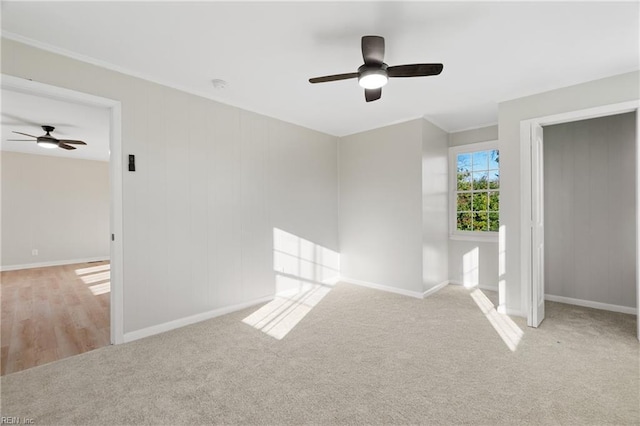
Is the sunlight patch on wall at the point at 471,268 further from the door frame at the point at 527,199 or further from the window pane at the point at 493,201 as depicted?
the door frame at the point at 527,199

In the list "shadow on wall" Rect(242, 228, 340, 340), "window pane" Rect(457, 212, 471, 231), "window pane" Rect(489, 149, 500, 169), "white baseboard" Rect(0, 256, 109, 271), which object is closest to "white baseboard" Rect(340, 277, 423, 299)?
"shadow on wall" Rect(242, 228, 340, 340)

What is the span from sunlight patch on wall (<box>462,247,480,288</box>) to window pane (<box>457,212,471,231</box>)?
14.5 inches

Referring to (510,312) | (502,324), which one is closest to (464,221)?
(510,312)

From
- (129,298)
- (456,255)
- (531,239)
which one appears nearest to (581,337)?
(531,239)

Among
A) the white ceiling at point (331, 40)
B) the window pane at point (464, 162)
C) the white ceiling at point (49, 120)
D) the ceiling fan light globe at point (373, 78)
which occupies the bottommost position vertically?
the window pane at point (464, 162)

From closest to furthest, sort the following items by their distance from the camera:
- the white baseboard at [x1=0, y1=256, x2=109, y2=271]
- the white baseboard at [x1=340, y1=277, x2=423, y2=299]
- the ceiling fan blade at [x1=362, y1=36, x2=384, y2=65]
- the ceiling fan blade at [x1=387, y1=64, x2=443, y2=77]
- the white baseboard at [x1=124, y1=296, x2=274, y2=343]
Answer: the ceiling fan blade at [x1=362, y1=36, x2=384, y2=65]
the ceiling fan blade at [x1=387, y1=64, x2=443, y2=77]
the white baseboard at [x1=124, y1=296, x2=274, y2=343]
the white baseboard at [x1=340, y1=277, x2=423, y2=299]
the white baseboard at [x1=0, y1=256, x2=109, y2=271]

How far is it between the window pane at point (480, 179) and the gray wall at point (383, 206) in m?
1.27

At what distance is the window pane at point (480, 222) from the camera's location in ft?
15.4

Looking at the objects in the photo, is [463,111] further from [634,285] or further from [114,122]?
[114,122]

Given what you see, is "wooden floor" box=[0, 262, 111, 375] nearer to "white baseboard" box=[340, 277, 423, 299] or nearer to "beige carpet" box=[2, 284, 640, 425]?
"beige carpet" box=[2, 284, 640, 425]

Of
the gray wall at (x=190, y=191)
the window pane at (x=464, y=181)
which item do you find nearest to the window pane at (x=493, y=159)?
the window pane at (x=464, y=181)

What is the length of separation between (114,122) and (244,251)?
6.40ft

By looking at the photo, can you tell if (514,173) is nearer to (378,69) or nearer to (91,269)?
(378,69)

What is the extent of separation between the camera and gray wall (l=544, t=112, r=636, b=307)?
3.52 metres
